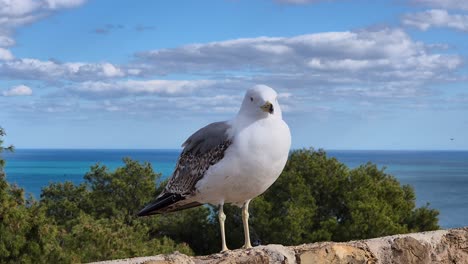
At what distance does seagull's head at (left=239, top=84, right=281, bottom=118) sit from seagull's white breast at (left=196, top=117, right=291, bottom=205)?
0.12 feet

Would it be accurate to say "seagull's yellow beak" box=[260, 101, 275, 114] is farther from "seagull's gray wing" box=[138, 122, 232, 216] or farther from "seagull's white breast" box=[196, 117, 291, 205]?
"seagull's gray wing" box=[138, 122, 232, 216]

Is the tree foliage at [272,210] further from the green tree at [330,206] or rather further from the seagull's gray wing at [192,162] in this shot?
the seagull's gray wing at [192,162]

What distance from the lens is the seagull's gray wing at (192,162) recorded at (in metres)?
3.20

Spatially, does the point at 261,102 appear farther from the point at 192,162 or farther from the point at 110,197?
the point at 110,197

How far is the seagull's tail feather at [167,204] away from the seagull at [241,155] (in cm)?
2

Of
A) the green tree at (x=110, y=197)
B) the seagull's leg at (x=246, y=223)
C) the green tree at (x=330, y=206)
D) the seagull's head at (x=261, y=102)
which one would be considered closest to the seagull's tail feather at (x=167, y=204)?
the seagull's leg at (x=246, y=223)

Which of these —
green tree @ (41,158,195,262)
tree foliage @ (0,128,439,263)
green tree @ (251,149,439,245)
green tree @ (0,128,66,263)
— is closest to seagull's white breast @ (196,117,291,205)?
green tree @ (0,128,66,263)

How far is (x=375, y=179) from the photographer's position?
21.6 meters

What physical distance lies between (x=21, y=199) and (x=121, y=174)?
916 cm

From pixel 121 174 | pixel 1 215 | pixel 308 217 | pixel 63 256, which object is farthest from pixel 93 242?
pixel 121 174

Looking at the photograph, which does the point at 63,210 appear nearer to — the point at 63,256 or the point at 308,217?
the point at 308,217

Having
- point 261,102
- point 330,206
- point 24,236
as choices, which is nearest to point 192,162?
point 261,102

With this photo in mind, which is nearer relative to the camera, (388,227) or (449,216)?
(388,227)

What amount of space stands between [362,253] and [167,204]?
0.98 meters
